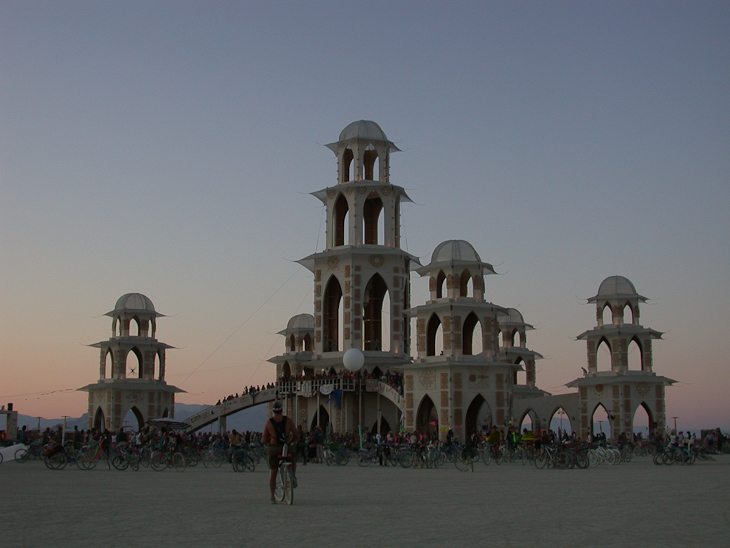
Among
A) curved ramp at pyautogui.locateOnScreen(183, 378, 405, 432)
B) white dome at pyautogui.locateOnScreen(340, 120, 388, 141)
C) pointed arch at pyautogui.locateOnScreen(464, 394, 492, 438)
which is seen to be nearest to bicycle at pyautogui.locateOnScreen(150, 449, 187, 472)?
curved ramp at pyautogui.locateOnScreen(183, 378, 405, 432)

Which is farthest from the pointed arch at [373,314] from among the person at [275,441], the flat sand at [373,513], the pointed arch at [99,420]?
the person at [275,441]

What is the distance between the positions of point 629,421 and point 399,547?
162ft

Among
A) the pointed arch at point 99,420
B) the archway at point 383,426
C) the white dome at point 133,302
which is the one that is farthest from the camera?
the white dome at point 133,302

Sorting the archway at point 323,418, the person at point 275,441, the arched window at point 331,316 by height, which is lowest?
the person at point 275,441

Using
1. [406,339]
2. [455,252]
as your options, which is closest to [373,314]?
[406,339]

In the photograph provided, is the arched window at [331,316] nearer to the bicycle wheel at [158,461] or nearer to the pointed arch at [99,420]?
the pointed arch at [99,420]

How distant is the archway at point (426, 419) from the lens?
5400 cm

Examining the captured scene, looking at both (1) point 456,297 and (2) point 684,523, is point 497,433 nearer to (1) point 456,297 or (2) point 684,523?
(1) point 456,297

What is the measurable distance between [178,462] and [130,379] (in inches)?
1617

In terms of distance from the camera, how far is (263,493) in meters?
19.9

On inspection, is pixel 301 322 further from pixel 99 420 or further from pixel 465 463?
pixel 465 463

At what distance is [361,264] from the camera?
62938 mm

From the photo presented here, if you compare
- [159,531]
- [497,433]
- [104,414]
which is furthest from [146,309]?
[159,531]

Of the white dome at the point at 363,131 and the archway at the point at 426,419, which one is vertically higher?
the white dome at the point at 363,131
